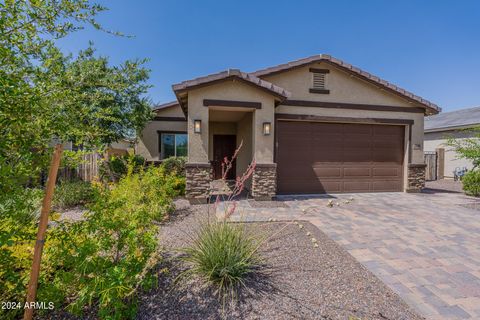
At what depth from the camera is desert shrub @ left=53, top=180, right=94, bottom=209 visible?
20.3 feet

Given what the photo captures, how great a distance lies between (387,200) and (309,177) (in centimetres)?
259

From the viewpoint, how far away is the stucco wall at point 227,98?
667 cm

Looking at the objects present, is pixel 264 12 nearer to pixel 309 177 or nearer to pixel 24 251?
pixel 309 177

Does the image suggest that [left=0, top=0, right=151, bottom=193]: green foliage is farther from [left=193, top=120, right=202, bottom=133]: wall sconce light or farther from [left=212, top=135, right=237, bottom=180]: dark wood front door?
[left=212, top=135, right=237, bottom=180]: dark wood front door

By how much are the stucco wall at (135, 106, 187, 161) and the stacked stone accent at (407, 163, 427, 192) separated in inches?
419

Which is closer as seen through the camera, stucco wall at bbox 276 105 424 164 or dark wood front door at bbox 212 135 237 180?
stucco wall at bbox 276 105 424 164

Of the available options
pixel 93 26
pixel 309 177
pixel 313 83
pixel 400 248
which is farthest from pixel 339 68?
pixel 93 26

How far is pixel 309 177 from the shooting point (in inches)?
328

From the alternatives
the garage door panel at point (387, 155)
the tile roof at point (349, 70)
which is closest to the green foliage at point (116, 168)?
the tile roof at point (349, 70)

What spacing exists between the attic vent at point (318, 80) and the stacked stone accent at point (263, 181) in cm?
371

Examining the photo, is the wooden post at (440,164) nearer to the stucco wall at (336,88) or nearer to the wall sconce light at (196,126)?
the stucco wall at (336,88)

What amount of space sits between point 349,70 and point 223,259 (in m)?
8.31

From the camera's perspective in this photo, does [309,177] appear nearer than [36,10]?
No

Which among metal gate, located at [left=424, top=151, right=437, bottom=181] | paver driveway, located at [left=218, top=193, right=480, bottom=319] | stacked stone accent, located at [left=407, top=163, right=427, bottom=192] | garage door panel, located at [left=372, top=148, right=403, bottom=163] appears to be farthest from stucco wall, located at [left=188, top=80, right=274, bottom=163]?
metal gate, located at [left=424, top=151, right=437, bottom=181]
